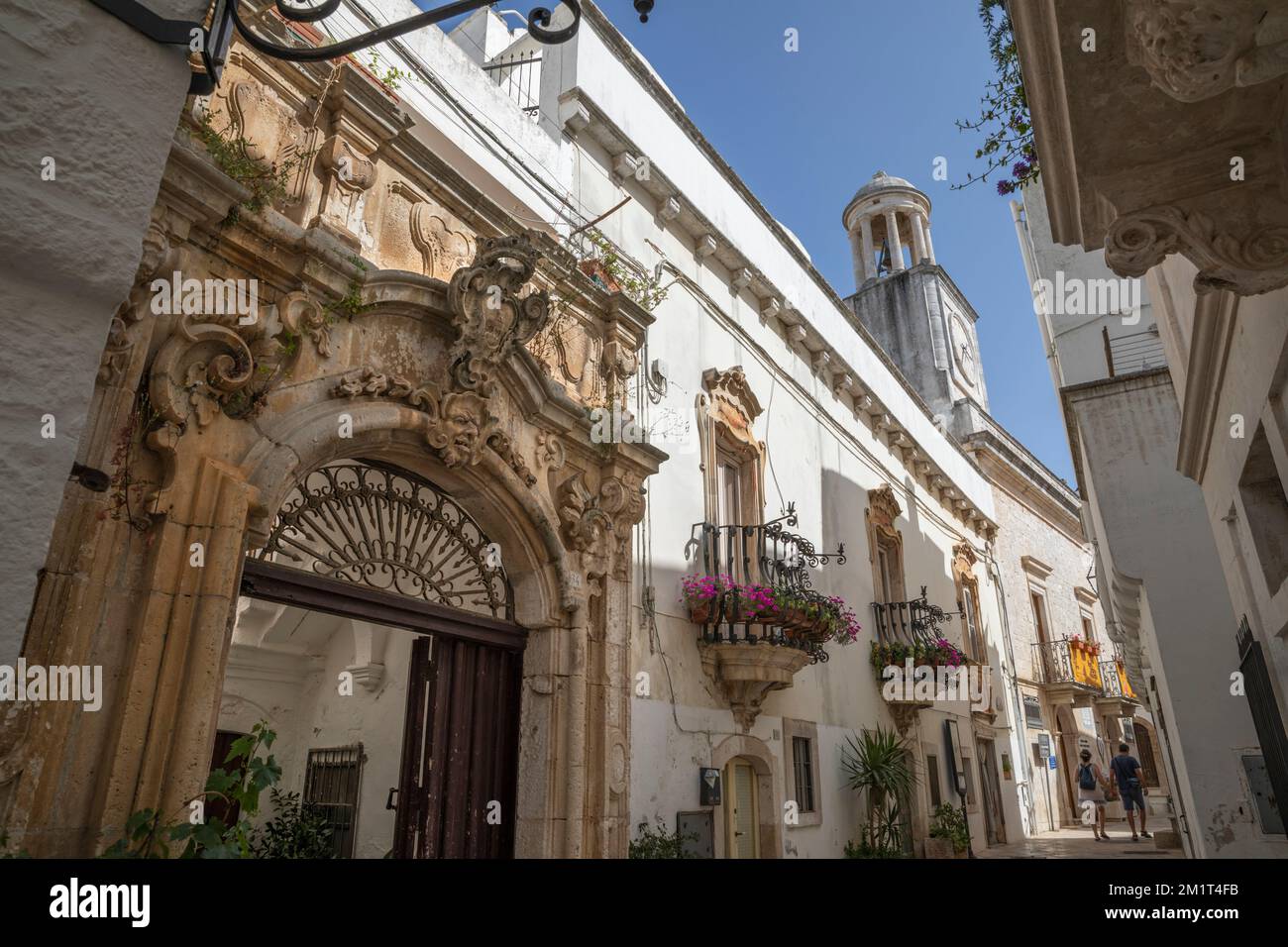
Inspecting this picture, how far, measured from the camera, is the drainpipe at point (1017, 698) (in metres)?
16.9

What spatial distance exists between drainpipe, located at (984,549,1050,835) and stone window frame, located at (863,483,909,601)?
6.09 metres

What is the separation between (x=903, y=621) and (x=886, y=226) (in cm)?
1490

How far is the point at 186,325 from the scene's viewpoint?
3734 millimetres

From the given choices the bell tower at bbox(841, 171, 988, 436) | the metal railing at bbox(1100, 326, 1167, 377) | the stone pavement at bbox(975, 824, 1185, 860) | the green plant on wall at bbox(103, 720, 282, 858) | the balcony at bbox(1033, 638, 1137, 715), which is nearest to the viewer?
the green plant on wall at bbox(103, 720, 282, 858)

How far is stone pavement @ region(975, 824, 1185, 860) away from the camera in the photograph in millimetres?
11295

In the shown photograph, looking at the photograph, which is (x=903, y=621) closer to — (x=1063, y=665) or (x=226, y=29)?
(x=1063, y=665)

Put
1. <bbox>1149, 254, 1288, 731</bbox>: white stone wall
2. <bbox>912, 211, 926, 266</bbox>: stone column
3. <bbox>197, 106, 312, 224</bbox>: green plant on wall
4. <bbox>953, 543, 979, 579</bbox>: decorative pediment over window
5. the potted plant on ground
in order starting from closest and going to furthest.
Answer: <bbox>1149, 254, 1288, 731</bbox>: white stone wall → <bbox>197, 106, 312, 224</bbox>: green plant on wall → the potted plant on ground → <bbox>953, 543, 979, 579</bbox>: decorative pediment over window → <bbox>912, 211, 926, 266</bbox>: stone column

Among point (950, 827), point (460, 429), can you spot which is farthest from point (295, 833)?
point (950, 827)

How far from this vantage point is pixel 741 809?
803 cm

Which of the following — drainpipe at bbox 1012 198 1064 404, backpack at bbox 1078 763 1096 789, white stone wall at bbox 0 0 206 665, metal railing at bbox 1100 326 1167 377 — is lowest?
backpack at bbox 1078 763 1096 789

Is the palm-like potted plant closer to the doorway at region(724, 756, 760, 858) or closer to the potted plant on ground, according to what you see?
the potted plant on ground

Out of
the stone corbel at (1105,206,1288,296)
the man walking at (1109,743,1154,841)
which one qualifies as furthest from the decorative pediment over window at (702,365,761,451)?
the man walking at (1109,743,1154,841)

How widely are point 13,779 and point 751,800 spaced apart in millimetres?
6550

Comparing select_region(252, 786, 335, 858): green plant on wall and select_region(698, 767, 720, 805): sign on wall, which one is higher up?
select_region(698, 767, 720, 805): sign on wall
